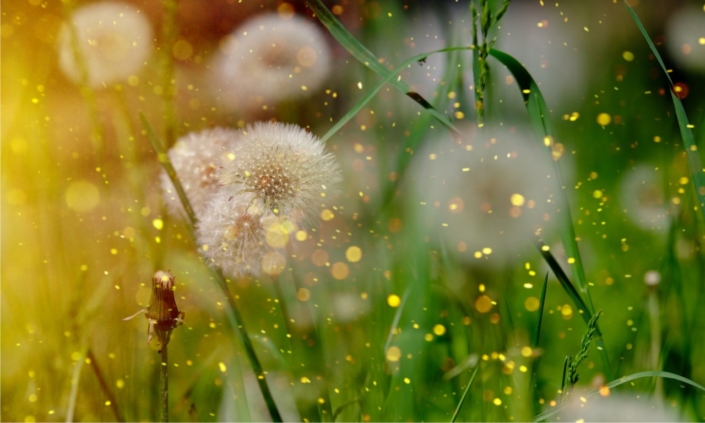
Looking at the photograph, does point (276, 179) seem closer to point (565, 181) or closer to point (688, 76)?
point (565, 181)

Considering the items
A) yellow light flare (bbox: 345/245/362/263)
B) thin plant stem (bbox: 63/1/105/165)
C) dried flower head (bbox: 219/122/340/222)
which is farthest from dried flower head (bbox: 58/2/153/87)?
yellow light flare (bbox: 345/245/362/263)

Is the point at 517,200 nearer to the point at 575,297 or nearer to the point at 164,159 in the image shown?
the point at 575,297

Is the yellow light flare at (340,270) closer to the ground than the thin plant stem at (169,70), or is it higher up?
closer to the ground

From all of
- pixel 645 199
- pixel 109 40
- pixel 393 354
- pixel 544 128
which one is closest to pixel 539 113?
pixel 544 128

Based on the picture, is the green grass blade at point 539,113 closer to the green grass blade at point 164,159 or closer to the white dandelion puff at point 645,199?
the white dandelion puff at point 645,199

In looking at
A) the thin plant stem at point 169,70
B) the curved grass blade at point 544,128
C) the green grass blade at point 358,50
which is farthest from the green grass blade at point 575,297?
the thin plant stem at point 169,70

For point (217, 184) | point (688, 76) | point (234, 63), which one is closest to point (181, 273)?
point (217, 184)
